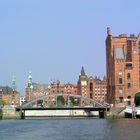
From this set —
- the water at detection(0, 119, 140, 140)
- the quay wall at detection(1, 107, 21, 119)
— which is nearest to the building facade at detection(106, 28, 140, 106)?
the quay wall at detection(1, 107, 21, 119)

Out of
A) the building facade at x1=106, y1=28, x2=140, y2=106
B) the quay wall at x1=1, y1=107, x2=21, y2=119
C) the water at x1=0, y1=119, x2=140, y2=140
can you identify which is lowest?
the water at x1=0, y1=119, x2=140, y2=140

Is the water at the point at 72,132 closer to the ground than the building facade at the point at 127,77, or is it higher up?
closer to the ground

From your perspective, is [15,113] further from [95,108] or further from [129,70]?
[129,70]

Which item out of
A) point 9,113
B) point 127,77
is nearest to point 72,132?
point 9,113

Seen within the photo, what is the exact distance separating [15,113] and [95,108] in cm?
2798

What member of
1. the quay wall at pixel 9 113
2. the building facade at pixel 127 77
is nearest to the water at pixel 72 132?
the quay wall at pixel 9 113

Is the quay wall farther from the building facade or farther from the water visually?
the water

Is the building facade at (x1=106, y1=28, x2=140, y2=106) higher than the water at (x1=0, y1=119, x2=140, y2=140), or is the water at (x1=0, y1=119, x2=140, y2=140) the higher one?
the building facade at (x1=106, y1=28, x2=140, y2=106)

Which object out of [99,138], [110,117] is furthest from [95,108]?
[99,138]

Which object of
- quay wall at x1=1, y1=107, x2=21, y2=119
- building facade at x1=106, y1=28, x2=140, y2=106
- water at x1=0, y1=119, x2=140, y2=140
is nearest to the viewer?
water at x1=0, y1=119, x2=140, y2=140

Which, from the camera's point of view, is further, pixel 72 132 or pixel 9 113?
pixel 9 113

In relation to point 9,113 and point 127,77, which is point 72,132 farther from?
point 127,77

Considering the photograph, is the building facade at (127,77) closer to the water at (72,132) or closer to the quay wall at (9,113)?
the quay wall at (9,113)

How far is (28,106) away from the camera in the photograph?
19662cm
